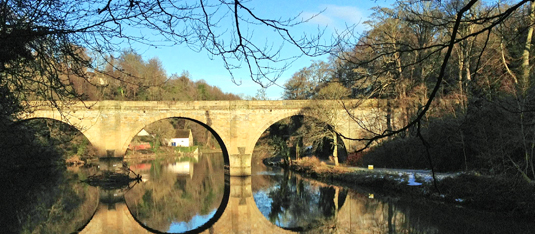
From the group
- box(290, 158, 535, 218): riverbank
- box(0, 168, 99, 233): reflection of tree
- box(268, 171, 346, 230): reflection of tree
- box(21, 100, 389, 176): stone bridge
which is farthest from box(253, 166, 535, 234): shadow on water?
box(0, 168, 99, 233): reflection of tree

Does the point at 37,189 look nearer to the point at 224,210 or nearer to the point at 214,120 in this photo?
the point at 214,120

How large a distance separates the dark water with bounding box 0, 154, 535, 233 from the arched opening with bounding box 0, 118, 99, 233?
3 centimetres

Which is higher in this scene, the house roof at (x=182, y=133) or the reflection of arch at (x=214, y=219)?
the house roof at (x=182, y=133)

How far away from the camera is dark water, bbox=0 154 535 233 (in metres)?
8.99

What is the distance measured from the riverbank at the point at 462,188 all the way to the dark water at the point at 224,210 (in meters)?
0.36

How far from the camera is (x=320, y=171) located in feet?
57.4

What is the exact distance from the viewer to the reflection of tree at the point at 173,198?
11.6m

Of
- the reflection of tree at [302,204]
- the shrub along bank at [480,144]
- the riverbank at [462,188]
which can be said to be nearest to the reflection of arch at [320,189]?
the reflection of tree at [302,204]

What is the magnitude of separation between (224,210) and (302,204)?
96.8 inches

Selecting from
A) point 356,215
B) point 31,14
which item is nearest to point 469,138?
point 356,215

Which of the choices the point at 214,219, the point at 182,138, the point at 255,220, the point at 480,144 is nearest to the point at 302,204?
the point at 255,220

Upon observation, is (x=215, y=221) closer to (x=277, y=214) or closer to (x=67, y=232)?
(x=277, y=214)

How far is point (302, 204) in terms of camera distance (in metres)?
12.3

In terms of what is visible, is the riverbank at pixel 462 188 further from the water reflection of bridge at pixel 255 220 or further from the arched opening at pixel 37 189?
the arched opening at pixel 37 189
